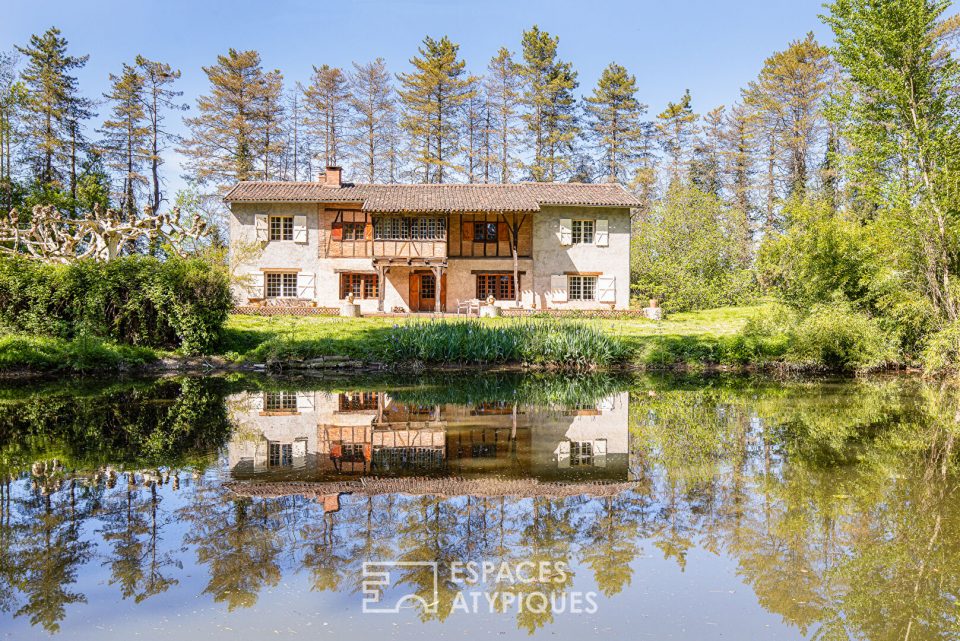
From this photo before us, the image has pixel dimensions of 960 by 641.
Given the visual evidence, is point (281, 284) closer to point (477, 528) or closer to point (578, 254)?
point (578, 254)

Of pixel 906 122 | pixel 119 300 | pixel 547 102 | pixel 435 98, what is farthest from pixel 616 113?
pixel 119 300

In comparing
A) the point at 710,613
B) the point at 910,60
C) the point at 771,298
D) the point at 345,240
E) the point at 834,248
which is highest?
the point at 910,60

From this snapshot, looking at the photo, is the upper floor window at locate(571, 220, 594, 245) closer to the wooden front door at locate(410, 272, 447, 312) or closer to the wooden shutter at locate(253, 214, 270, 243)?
the wooden front door at locate(410, 272, 447, 312)

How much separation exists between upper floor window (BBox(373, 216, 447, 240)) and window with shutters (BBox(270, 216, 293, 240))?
3667mm

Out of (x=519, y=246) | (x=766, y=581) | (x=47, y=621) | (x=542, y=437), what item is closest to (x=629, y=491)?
(x=766, y=581)

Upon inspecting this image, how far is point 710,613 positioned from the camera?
3174mm

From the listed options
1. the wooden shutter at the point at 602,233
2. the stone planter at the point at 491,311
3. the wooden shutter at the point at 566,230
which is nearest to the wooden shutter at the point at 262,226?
the stone planter at the point at 491,311

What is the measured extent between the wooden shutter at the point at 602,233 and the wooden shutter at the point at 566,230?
43.0 inches

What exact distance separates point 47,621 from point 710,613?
3364 mm

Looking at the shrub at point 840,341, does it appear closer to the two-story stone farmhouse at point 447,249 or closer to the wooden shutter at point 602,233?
the two-story stone farmhouse at point 447,249

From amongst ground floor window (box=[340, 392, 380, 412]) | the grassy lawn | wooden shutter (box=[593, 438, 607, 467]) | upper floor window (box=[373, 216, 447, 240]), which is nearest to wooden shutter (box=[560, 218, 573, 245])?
upper floor window (box=[373, 216, 447, 240])

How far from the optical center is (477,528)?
4.22m

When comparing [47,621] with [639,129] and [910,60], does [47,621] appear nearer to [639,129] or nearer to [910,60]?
[910,60]

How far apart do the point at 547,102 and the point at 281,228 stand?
55.8ft
